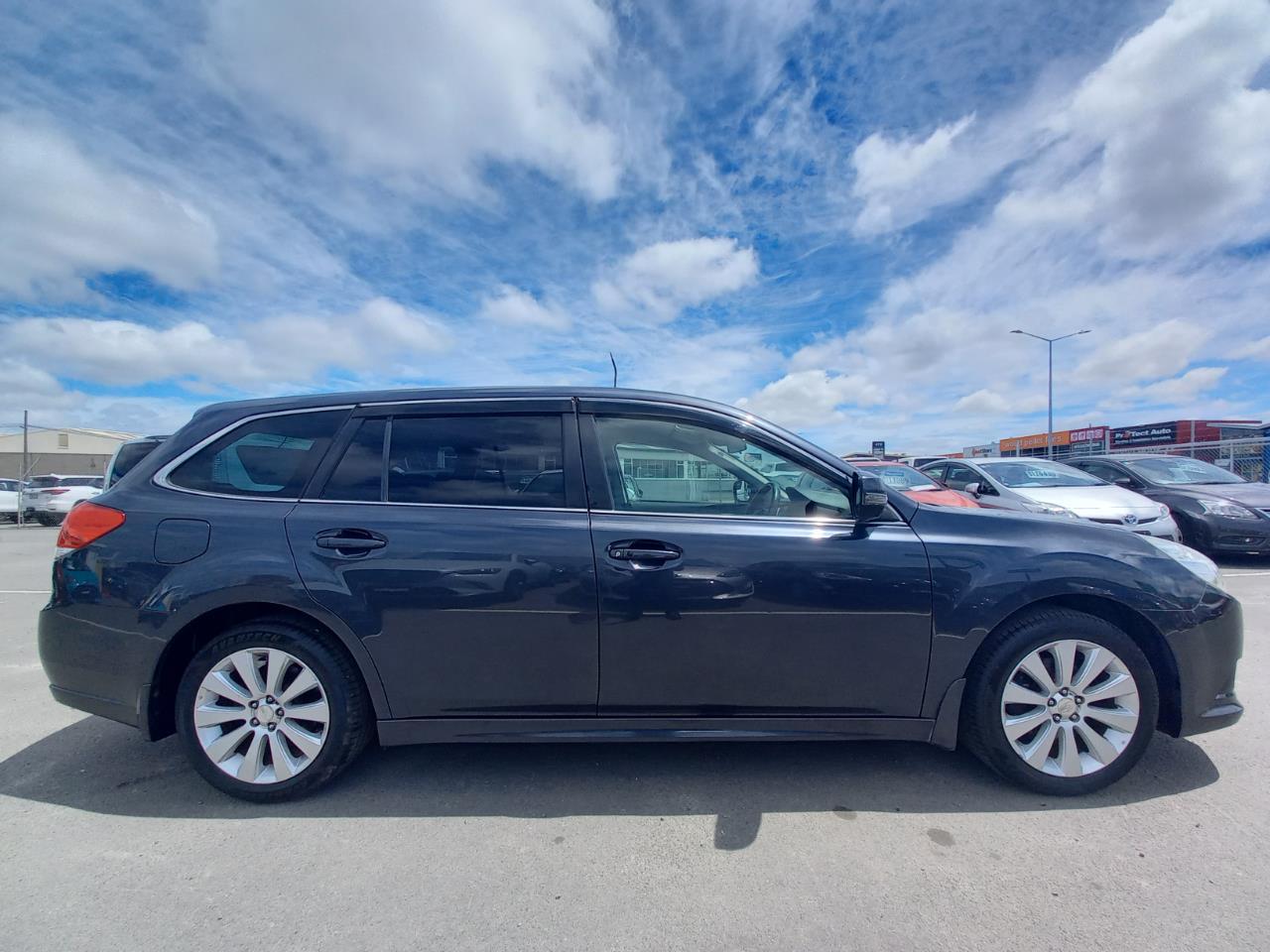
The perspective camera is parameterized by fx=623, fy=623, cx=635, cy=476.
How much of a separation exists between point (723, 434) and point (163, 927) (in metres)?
2.60

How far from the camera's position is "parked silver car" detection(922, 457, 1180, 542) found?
24.5 ft

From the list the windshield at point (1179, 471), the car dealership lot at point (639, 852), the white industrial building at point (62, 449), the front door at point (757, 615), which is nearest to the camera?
the car dealership lot at point (639, 852)

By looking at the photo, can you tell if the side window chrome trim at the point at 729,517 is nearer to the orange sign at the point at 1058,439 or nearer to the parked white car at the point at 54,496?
the parked white car at the point at 54,496

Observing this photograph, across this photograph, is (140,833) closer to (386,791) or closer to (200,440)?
(386,791)

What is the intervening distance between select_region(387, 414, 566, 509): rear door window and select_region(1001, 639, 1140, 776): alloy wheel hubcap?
2.08 m

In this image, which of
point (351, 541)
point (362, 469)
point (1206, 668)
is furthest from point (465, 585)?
point (1206, 668)

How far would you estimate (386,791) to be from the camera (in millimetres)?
2691

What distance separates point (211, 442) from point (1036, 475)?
9.40 m

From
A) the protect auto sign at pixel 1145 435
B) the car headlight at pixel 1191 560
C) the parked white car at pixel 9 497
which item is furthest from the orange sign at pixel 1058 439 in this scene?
the parked white car at pixel 9 497

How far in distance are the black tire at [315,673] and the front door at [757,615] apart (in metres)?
1.07

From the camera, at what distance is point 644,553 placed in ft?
8.31

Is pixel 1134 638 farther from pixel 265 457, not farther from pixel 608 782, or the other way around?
pixel 265 457

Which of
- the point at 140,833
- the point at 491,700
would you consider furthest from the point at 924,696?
the point at 140,833

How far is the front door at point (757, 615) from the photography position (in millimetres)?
2512
